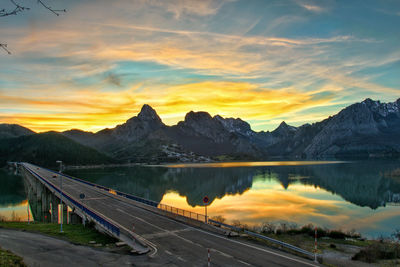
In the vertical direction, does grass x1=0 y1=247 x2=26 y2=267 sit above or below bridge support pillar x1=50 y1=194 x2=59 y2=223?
above

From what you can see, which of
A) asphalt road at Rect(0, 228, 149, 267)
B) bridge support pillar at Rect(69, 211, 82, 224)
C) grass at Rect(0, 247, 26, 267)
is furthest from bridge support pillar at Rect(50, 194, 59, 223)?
grass at Rect(0, 247, 26, 267)

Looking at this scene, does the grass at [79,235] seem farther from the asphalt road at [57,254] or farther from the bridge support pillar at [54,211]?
the bridge support pillar at [54,211]

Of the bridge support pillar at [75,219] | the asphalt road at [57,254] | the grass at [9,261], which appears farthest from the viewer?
the bridge support pillar at [75,219]

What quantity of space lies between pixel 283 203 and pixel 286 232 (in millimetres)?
37848

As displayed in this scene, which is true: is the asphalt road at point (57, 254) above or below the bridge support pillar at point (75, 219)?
above

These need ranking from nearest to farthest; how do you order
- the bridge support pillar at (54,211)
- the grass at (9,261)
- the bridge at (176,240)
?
the grass at (9,261) < the bridge at (176,240) < the bridge support pillar at (54,211)

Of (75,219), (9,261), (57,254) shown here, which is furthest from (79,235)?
(9,261)

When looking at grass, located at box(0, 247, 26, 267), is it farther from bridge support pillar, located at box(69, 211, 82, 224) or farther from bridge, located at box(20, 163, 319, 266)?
bridge support pillar, located at box(69, 211, 82, 224)

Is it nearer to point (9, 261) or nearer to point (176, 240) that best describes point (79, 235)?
point (176, 240)

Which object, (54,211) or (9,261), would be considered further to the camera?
(54,211)

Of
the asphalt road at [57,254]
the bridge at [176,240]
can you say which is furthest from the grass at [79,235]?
the asphalt road at [57,254]

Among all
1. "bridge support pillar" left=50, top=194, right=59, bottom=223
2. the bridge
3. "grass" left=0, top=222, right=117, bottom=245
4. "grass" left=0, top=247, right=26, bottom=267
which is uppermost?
"grass" left=0, top=247, right=26, bottom=267

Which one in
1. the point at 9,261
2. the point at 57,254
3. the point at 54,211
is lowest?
the point at 54,211

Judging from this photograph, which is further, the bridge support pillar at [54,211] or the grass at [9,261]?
the bridge support pillar at [54,211]
